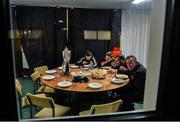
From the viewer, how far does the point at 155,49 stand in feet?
2.99

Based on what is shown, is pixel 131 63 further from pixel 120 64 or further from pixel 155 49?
pixel 155 49

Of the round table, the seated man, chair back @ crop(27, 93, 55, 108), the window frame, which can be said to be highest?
the window frame

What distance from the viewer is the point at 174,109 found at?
0.88m

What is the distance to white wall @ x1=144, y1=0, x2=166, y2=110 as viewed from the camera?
2.85 feet

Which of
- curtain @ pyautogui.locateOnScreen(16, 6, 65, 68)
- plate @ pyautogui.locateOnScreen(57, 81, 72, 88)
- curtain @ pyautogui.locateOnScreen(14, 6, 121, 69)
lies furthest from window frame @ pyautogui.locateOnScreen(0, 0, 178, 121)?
curtain @ pyautogui.locateOnScreen(16, 6, 65, 68)

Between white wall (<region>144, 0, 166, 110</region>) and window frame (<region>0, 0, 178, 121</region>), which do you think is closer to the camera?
window frame (<region>0, 0, 178, 121</region>)

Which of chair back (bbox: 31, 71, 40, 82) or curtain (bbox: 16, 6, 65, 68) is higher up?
curtain (bbox: 16, 6, 65, 68)

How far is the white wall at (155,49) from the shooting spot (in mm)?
867

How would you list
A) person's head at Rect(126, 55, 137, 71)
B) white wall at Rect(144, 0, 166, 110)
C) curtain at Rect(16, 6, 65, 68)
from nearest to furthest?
white wall at Rect(144, 0, 166, 110)
person's head at Rect(126, 55, 137, 71)
curtain at Rect(16, 6, 65, 68)

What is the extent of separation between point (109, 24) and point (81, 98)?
249 centimetres

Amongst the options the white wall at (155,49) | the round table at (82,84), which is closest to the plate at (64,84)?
the round table at (82,84)

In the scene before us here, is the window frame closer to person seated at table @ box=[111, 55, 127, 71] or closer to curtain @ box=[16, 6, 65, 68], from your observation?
person seated at table @ box=[111, 55, 127, 71]

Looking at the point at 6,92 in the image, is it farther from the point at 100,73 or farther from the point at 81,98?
the point at 81,98

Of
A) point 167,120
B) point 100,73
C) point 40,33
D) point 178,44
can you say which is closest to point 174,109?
point 167,120
